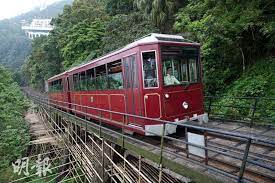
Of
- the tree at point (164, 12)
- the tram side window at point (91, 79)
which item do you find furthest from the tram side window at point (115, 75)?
the tree at point (164, 12)

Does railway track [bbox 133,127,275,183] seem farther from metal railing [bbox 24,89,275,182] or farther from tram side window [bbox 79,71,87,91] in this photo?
tram side window [bbox 79,71,87,91]

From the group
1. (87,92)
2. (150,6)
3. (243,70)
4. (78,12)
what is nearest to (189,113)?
(87,92)

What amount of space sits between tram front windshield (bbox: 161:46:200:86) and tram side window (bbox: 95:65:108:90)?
10.9 ft

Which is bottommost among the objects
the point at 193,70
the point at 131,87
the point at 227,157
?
the point at 227,157

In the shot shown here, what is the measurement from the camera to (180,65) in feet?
27.6

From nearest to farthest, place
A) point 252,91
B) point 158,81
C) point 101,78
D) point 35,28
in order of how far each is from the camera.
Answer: point 158,81 → point 101,78 → point 252,91 → point 35,28

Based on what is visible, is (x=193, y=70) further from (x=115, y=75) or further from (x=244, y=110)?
(x=244, y=110)

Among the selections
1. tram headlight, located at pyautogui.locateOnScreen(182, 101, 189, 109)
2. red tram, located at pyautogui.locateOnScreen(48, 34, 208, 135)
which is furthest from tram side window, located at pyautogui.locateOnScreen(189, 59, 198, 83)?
tram headlight, located at pyautogui.locateOnScreen(182, 101, 189, 109)

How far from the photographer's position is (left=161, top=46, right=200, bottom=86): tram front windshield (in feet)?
26.6

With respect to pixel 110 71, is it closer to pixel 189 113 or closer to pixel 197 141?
pixel 189 113

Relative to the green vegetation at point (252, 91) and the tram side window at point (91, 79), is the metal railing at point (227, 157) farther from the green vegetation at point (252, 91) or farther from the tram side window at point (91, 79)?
the tram side window at point (91, 79)

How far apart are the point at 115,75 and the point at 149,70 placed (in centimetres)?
214

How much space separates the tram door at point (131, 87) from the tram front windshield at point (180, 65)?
0.88 m

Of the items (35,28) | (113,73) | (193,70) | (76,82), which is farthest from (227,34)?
(35,28)
